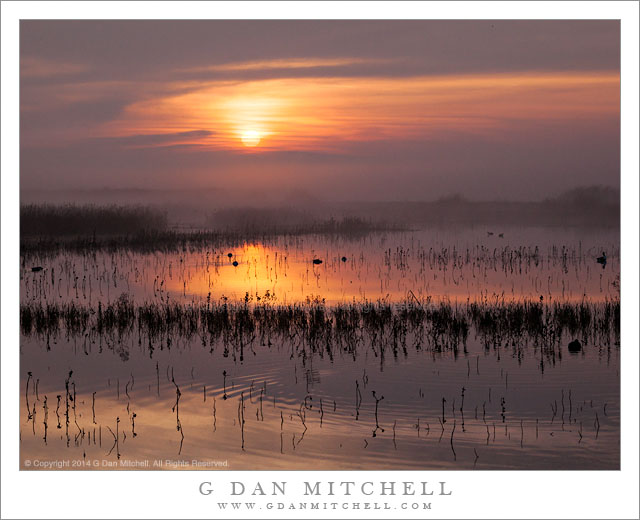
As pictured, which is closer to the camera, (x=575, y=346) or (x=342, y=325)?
(x=575, y=346)

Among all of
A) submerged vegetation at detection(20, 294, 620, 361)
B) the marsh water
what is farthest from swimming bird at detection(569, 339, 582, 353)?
submerged vegetation at detection(20, 294, 620, 361)

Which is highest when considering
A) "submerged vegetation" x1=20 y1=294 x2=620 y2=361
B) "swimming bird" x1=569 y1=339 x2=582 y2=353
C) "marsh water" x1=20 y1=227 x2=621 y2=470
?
"submerged vegetation" x1=20 y1=294 x2=620 y2=361

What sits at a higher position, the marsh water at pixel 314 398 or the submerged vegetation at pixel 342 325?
the submerged vegetation at pixel 342 325

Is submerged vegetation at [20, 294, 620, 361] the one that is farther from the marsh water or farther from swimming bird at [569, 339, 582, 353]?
swimming bird at [569, 339, 582, 353]

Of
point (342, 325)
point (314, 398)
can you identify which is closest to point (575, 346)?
point (342, 325)

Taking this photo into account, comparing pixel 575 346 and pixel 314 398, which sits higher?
pixel 575 346

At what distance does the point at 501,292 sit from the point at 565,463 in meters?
9.85

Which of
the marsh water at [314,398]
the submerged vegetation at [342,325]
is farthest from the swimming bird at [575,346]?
the submerged vegetation at [342,325]

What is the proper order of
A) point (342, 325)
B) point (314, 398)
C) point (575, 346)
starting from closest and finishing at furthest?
point (314, 398), point (575, 346), point (342, 325)

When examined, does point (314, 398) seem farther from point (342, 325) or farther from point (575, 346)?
point (575, 346)

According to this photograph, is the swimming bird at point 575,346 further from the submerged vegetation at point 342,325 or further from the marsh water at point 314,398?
the submerged vegetation at point 342,325

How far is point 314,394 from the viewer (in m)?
9.33

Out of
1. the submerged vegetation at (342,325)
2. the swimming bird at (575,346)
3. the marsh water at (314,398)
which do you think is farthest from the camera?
the submerged vegetation at (342,325)

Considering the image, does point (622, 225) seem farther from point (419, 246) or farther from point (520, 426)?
point (419, 246)
